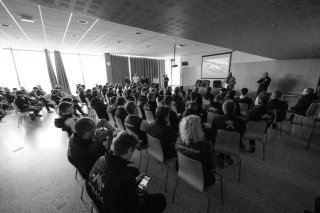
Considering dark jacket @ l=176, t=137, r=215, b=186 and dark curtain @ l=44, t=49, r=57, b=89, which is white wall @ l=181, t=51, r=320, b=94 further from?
dark curtain @ l=44, t=49, r=57, b=89

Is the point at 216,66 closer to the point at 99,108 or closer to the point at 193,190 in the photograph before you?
the point at 99,108

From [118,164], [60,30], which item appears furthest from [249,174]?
[60,30]

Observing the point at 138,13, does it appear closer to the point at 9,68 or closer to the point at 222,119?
the point at 222,119

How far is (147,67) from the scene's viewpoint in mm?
13625

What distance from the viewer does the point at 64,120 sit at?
2.43 metres

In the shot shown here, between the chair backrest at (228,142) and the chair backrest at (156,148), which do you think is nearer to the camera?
the chair backrest at (156,148)

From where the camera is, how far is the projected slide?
991 cm

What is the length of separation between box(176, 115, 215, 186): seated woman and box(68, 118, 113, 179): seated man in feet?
3.29

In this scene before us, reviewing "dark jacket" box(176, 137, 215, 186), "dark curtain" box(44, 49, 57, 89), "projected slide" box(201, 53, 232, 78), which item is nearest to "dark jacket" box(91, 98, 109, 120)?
"dark jacket" box(176, 137, 215, 186)

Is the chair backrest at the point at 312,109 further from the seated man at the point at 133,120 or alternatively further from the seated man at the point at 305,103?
the seated man at the point at 133,120

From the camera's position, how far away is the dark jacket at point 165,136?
80.4 inches

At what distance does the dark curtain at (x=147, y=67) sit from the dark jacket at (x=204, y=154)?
11.9 metres

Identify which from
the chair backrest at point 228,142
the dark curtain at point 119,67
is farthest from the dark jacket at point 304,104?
the dark curtain at point 119,67

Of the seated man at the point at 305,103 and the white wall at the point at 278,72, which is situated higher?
the white wall at the point at 278,72
